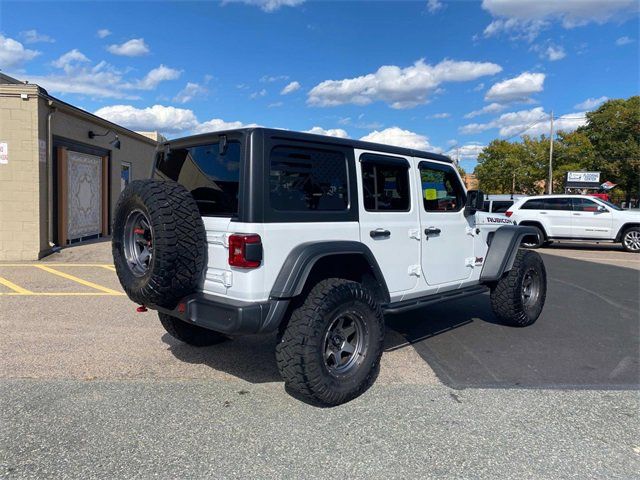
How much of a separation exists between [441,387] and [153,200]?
2.70 metres

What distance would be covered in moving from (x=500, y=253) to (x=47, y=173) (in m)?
9.68

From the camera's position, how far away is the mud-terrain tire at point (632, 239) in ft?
50.3

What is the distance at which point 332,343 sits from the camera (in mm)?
3752

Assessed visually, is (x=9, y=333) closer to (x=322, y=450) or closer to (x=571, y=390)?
(x=322, y=450)

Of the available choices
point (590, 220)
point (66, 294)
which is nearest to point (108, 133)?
point (66, 294)

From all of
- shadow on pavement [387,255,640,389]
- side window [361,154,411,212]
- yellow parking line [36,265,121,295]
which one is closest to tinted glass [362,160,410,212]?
side window [361,154,411,212]

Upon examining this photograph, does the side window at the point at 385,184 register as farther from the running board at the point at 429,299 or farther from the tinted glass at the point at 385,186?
the running board at the point at 429,299

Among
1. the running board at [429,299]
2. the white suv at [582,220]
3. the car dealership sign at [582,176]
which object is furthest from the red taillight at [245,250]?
the car dealership sign at [582,176]

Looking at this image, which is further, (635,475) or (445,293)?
(445,293)

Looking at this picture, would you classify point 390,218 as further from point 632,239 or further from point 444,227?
point 632,239

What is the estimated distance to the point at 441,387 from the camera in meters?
4.06

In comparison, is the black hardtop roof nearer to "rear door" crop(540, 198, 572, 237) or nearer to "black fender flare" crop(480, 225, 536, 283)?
"black fender flare" crop(480, 225, 536, 283)

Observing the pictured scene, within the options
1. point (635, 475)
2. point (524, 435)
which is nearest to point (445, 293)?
point (524, 435)

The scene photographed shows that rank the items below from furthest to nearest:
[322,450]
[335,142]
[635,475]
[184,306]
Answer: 1. [335,142]
2. [184,306]
3. [322,450]
4. [635,475]
